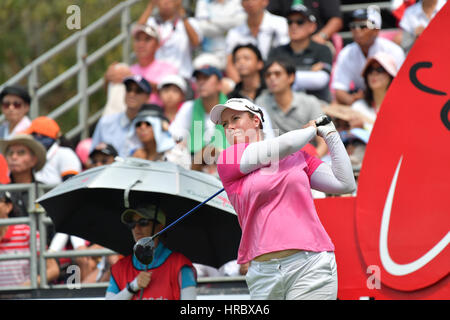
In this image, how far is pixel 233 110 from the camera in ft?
16.3

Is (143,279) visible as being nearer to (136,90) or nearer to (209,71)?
(209,71)

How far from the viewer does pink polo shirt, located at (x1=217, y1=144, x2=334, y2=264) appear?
468 centimetres

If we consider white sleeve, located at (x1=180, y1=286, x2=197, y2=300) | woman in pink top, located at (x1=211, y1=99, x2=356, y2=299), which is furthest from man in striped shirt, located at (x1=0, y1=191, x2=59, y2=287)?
woman in pink top, located at (x1=211, y1=99, x2=356, y2=299)

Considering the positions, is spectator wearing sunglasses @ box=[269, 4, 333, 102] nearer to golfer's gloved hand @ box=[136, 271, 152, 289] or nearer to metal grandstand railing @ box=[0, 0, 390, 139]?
metal grandstand railing @ box=[0, 0, 390, 139]

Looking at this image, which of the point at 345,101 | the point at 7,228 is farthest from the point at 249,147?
the point at 345,101

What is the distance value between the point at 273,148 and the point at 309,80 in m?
4.96

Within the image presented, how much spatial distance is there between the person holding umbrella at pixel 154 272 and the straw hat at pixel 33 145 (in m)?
2.89

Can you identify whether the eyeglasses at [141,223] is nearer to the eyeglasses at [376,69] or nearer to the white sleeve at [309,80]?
the eyeglasses at [376,69]

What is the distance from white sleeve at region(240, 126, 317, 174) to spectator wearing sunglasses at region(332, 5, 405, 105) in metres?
4.91

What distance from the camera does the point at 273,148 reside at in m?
4.62
